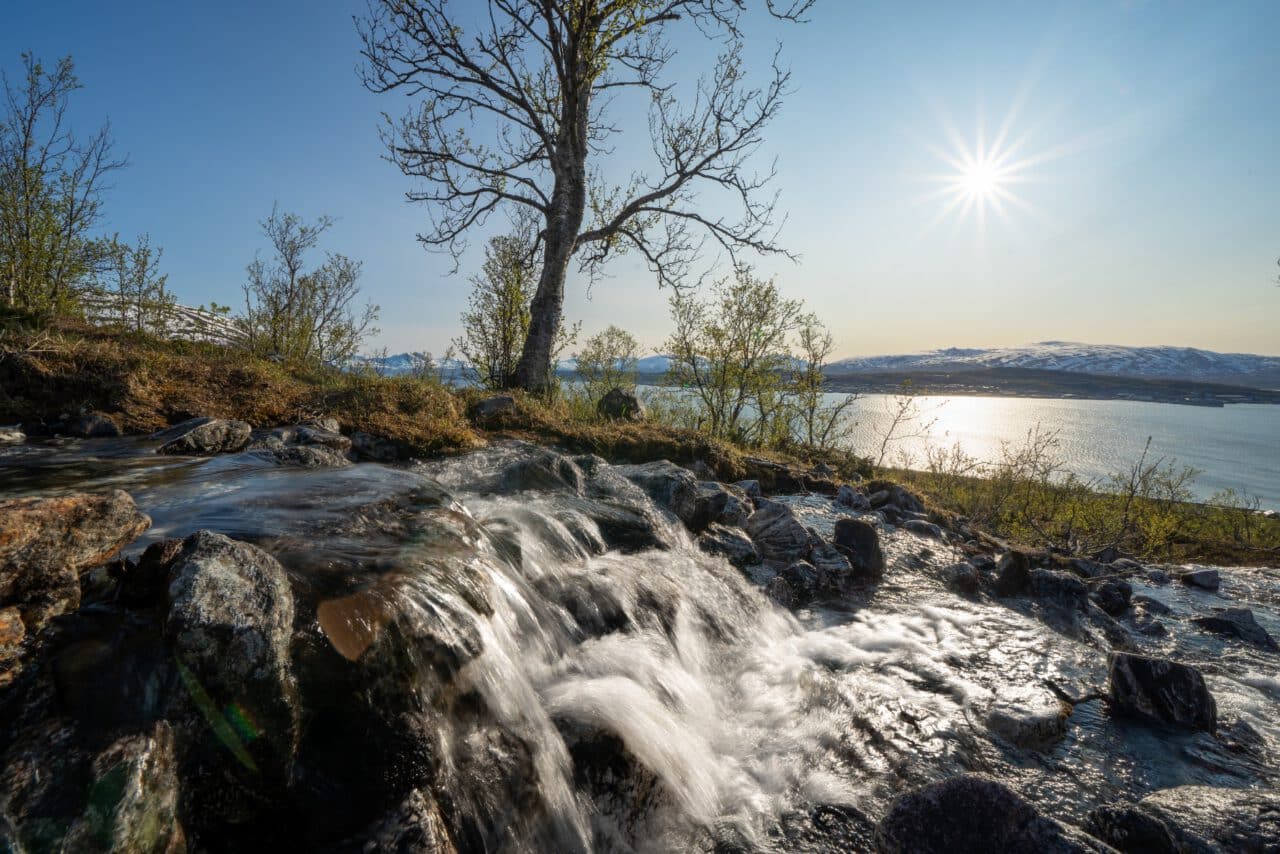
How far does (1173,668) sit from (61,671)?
26.0ft

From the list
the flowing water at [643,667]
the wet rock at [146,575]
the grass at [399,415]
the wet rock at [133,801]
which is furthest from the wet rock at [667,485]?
the wet rock at [133,801]

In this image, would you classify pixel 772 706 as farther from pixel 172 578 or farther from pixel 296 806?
pixel 172 578

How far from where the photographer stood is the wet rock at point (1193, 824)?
112 inches

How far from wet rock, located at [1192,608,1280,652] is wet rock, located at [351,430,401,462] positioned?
11714mm

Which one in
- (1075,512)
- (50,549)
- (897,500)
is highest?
(50,549)

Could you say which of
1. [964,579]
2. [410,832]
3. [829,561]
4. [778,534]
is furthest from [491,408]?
[964,579]

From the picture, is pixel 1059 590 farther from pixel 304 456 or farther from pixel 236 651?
pixel 304 456

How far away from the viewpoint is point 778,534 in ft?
24.9

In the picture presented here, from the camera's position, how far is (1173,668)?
4.88 meters

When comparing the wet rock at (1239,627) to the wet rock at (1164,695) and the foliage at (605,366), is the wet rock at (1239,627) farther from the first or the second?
the foliage at (605,366)

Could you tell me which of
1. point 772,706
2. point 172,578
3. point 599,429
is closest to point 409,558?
point 172,578

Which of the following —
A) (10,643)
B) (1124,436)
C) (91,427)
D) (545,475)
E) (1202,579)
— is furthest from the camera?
(1124,436)

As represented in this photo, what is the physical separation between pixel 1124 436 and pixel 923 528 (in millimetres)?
77441

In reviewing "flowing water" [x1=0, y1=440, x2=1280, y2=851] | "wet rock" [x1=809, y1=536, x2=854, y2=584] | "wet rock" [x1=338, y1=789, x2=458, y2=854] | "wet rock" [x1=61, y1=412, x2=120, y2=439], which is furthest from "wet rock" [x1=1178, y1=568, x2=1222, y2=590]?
"wet rock" [x1=61, y1=412, x2=120, y2=439]
